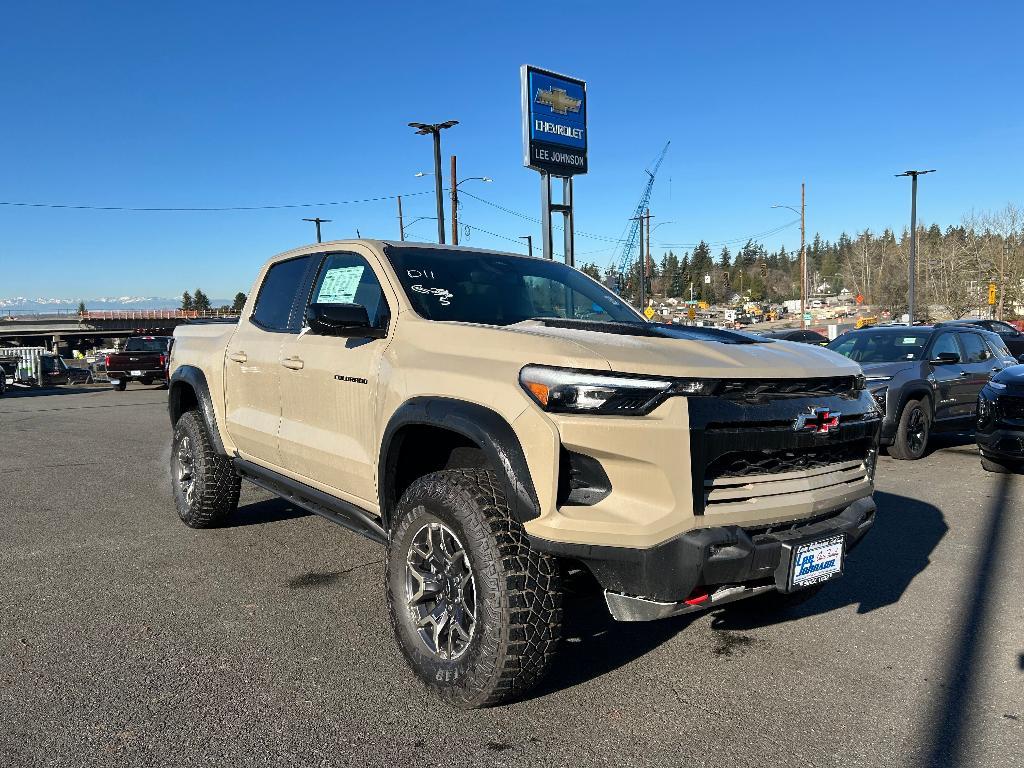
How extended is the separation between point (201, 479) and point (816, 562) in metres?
4.16

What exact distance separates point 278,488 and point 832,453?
304 cm

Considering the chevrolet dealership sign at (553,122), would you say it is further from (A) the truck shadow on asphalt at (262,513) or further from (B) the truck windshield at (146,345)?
(A) the truck shadow on asphalt at (262,513)

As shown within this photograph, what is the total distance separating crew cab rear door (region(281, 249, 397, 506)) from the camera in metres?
3.62

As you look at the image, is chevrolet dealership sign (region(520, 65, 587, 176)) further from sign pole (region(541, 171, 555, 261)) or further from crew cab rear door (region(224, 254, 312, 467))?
crew cab rear door (region(224, 254, 312, 467))

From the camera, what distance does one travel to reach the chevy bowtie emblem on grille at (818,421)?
286 centimetres

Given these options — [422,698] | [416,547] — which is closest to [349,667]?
[422,698]

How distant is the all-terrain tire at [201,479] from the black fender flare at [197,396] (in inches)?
3.6

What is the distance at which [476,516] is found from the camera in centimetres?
283

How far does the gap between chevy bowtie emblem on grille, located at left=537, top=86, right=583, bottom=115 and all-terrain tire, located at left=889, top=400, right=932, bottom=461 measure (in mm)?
13198

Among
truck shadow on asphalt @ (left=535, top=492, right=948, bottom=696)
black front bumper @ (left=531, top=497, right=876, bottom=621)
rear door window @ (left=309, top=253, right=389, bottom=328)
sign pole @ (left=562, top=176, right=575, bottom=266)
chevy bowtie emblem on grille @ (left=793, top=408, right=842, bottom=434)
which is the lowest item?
truck shadow on asphalt @ (left=535, top=492, right=948, bottom=696)

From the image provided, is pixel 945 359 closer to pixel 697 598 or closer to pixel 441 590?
pixel 697 598

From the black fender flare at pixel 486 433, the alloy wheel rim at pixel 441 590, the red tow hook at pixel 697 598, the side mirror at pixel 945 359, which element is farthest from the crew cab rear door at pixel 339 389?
the side mirror at pixel 945 359

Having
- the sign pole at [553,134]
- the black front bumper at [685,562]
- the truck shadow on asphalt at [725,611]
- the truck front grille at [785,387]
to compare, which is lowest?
the truck shadow on asphalt at [725,611]

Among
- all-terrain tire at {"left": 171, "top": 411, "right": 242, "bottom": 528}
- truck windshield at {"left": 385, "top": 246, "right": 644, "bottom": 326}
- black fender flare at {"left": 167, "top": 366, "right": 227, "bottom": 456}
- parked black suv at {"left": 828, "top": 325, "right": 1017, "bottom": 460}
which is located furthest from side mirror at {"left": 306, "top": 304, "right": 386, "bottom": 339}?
parked black suv at {"left": 828, "top": 325, "right": 1017, "bottom": 460}
